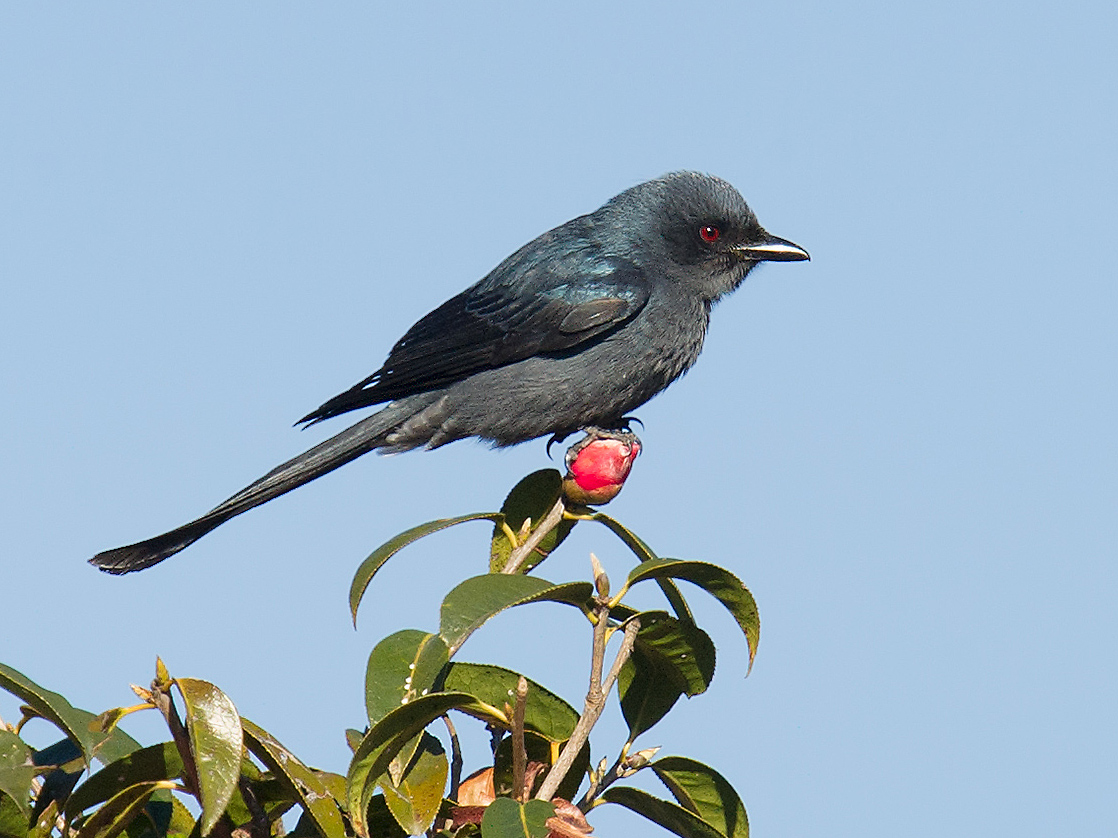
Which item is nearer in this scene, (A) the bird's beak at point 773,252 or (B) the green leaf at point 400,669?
(B) the green leaf at point 400,669

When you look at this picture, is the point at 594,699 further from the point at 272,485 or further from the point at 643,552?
the point at 272,485

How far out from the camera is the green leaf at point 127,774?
2.38m

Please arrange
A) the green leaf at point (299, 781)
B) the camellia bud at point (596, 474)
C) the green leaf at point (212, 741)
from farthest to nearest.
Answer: the camellia bud at point (596, 474), the green leaf at point (299, 781), the green leaf at point (212, 741)

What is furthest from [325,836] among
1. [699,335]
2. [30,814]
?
[699,335]

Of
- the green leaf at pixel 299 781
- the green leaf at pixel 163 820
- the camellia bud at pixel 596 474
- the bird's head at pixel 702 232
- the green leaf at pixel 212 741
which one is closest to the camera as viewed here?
the green leaf at pixel 212 741

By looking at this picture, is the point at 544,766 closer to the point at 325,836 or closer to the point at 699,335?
the point at 325,836

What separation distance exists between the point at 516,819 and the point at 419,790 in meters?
0.33

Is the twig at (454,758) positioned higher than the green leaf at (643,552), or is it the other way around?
the green leaf at (643,552)

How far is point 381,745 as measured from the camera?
2.39 meters

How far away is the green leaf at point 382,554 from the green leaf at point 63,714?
2.36 feet

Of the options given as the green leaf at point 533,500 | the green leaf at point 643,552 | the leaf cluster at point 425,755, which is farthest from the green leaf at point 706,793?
the green leaf at point 533,500

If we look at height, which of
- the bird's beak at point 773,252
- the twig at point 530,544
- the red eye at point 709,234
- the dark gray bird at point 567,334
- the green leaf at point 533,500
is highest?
the red eye at point 709,234

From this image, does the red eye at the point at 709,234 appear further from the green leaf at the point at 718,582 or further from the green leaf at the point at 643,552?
the green leaf at the point at 718,582

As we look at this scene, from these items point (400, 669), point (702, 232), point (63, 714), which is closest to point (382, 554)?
point (400, 669)
